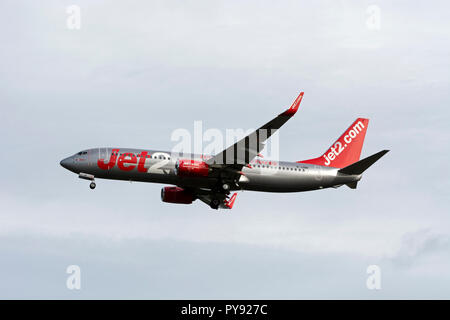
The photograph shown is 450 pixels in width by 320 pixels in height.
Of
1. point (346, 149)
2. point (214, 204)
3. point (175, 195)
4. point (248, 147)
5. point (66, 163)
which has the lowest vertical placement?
point (214, 204)

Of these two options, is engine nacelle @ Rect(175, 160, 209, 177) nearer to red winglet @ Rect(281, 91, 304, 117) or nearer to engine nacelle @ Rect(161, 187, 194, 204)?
engine nacelle @ Rect(161, 187, 194, 204)

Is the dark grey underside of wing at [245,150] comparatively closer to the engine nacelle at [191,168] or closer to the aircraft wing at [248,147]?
the aircraft wing at [248,147]

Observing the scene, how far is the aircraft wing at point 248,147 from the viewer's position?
70.2m

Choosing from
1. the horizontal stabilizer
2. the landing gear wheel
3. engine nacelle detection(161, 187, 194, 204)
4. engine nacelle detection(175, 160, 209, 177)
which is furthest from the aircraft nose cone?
the horizontal stabilizer

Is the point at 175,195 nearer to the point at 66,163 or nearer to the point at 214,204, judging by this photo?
the point at 214,204

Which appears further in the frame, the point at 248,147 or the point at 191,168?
the point at 191,168

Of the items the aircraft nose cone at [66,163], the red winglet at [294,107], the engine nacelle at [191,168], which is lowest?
the engine nacelle at [191,168]

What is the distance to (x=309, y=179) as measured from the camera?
85.4m

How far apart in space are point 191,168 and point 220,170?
3528 mm

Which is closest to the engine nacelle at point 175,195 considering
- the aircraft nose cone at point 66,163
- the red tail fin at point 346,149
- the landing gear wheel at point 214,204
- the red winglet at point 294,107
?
the landing gear wheel at point 214,204

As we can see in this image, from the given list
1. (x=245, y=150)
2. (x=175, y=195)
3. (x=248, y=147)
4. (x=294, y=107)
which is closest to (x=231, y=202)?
(x=175, y=195)

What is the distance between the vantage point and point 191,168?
79688mm

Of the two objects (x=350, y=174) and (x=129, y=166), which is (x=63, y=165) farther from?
(x=350, y=174)
